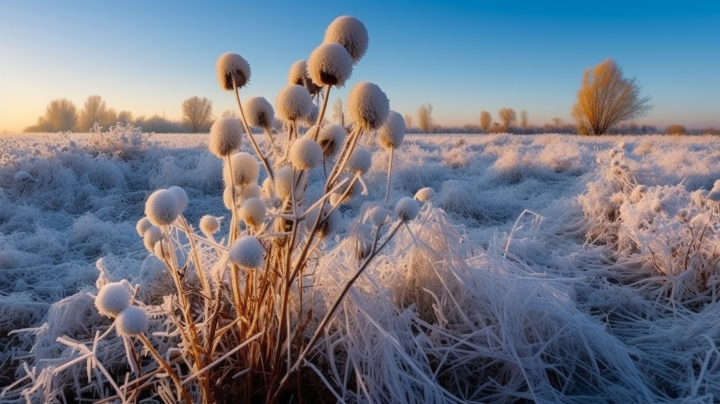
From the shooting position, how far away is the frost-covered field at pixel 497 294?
4.84 feet

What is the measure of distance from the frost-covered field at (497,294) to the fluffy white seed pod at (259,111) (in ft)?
1.88

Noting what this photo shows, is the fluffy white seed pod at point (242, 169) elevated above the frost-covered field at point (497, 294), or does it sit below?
above

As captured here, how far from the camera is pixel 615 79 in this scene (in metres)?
28.7

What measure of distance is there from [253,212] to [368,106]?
348 millimetres

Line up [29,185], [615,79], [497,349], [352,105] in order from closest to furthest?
[352,105]
[497,349]
[29,185]
[615,79]

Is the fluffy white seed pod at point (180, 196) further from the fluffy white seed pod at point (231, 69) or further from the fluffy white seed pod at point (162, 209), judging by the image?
the fluffy white seed pod at point (231, 69)

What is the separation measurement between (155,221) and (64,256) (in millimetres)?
2764

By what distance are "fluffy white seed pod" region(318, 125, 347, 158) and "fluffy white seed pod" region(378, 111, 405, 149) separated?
10 cm

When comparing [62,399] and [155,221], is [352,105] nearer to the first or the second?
[155,221]

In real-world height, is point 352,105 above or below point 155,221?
above

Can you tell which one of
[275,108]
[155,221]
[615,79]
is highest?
[615,79]

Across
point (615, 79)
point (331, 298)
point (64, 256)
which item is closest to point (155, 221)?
point (331, 298)

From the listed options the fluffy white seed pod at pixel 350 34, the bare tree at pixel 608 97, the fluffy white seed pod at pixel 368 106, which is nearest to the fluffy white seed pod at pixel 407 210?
the fluffy white seed pod at pixel 368 106

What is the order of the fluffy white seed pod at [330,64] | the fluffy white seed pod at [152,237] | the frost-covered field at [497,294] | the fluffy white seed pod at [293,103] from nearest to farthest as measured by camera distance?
1. the fluffy white seed pod at [330,64]
2. the fluffy white seed pod at [293,103]
3. the fluffy white seed pod at [152,237]
4. the frost-covered field at [497,294]
